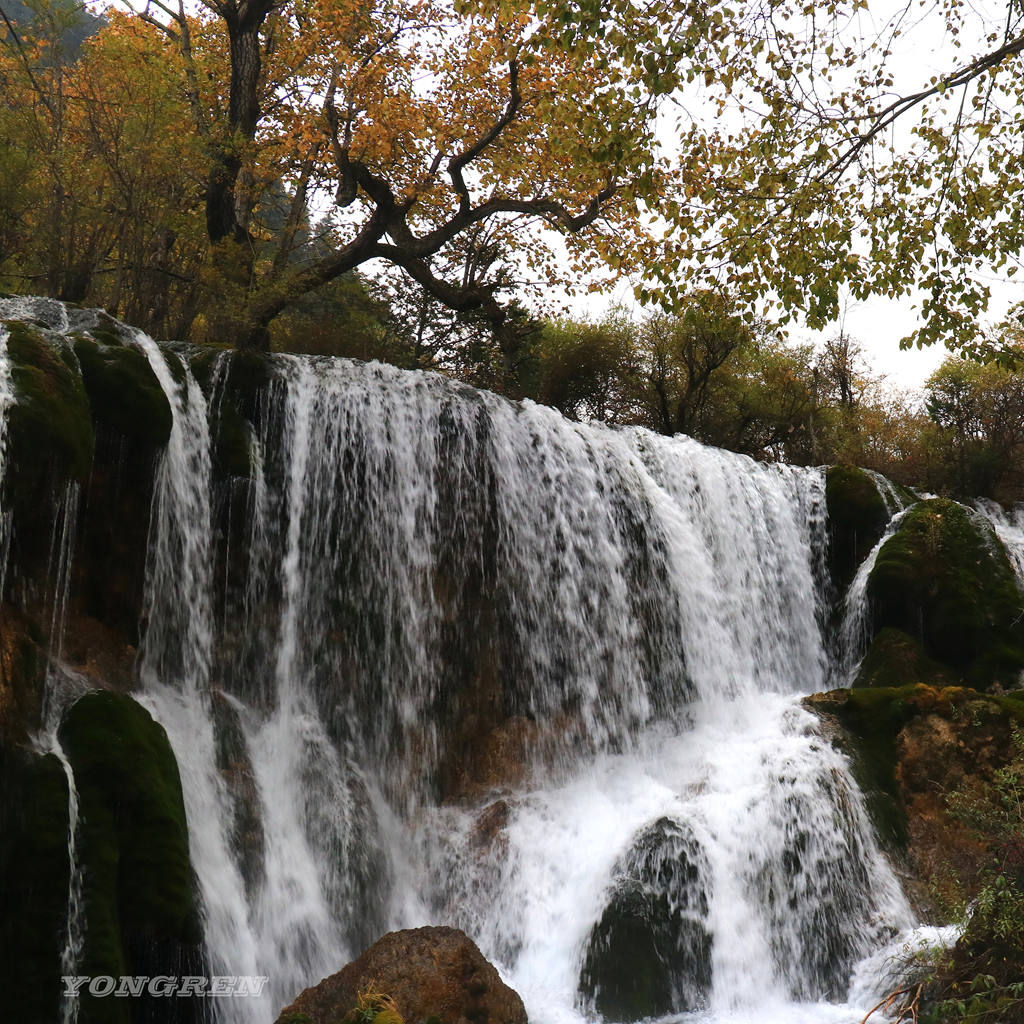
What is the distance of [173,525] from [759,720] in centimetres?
672

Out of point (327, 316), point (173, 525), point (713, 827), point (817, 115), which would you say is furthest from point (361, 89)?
point (713, 827)

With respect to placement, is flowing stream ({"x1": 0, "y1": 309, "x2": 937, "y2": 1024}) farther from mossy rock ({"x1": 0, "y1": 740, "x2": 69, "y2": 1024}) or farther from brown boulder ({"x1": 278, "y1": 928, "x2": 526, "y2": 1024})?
mossy rock ({"x1": 0, "y1": 740, "x2": 69, "y2": 1024})

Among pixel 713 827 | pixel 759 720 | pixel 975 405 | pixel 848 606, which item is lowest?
pixel 713 827

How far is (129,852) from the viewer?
18.1 feet

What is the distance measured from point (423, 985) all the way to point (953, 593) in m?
8.94

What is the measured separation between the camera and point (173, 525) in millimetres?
8016

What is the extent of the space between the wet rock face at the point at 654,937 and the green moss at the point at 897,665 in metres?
4.83

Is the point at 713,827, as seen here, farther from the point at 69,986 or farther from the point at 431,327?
the point at 431,327

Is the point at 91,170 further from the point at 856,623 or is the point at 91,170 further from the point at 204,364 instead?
the point at 856,623

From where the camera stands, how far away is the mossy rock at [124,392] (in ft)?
24.1

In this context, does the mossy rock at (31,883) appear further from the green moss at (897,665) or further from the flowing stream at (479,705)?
the green moss at (897,665)

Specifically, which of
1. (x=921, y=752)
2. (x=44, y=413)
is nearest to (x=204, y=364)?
(x=44, y=413)

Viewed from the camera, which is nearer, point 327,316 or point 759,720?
point 759,720

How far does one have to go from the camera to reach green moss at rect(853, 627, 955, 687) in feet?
36.7
